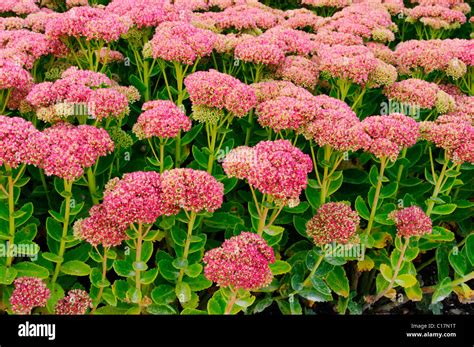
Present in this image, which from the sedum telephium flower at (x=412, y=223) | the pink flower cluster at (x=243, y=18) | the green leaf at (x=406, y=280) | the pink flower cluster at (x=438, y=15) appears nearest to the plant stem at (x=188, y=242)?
the sedum telephium flower at (x=412, y=223)

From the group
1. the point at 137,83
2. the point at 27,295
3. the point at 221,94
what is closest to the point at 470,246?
the point at 221,94

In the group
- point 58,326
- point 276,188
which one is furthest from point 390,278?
point 58,326

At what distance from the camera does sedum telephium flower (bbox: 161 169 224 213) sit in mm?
2463

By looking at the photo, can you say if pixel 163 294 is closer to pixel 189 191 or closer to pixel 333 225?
pixel 189 191

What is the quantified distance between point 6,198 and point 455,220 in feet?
9.49

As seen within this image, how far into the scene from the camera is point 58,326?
9.06 ft

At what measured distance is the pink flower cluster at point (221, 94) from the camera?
2977 mm

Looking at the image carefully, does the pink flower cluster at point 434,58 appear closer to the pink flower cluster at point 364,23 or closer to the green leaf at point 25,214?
the pink flower cluster at point 364,23

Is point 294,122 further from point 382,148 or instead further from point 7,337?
point 7,337

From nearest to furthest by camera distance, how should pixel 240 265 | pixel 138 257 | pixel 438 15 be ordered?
pixel 240 265 → pixel 138 257 → pixel 438 15

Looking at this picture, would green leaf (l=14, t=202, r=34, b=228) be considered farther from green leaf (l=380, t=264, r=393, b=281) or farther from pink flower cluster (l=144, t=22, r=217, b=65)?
green leaf (l=380, t=264, r=393, b=281)

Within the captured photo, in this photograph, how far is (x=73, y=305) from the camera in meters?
2.78

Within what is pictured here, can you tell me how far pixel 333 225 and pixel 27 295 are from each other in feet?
5.37

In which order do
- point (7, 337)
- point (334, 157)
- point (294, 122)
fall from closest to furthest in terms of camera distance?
point (7, 337), point (294, 122), point (334, 157)
